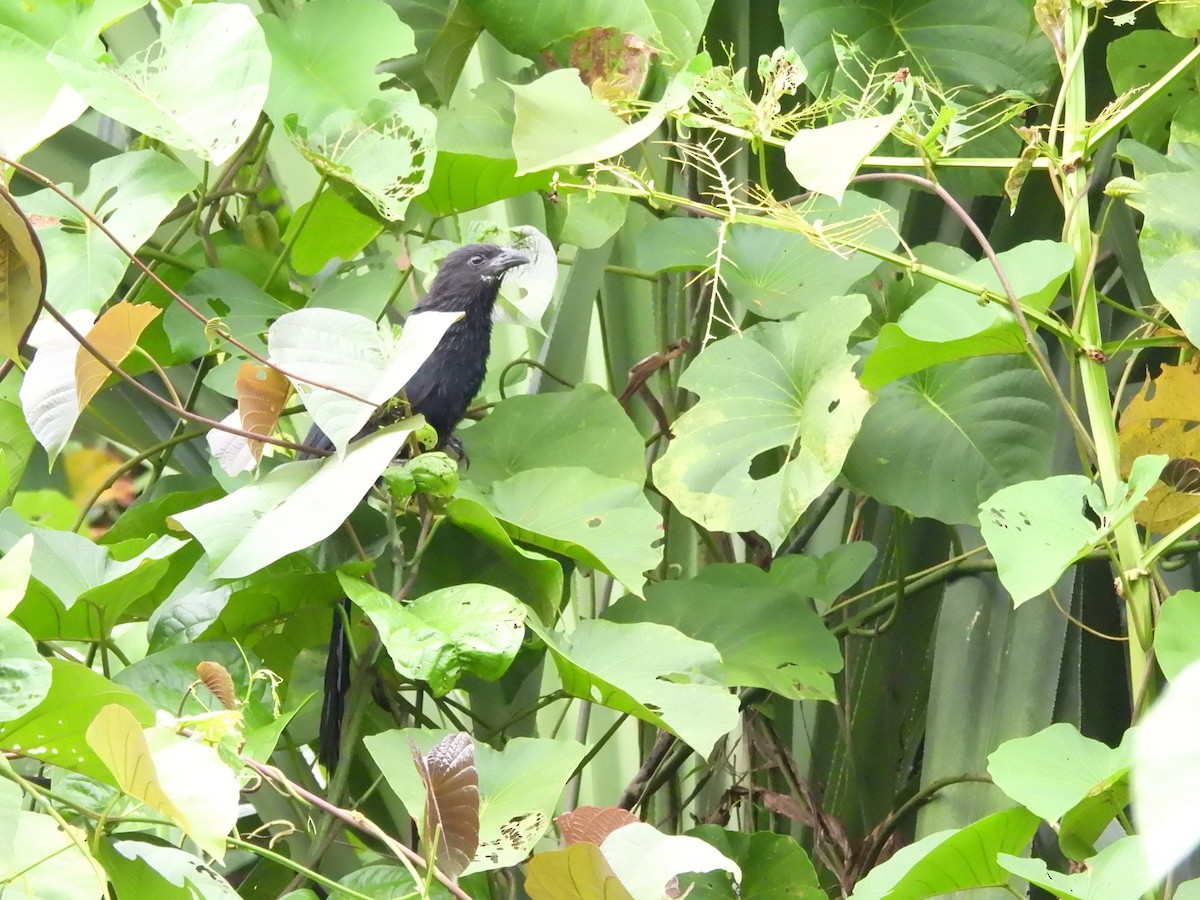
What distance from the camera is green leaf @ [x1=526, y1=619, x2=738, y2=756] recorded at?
864mm

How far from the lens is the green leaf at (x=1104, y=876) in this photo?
2.02 feet

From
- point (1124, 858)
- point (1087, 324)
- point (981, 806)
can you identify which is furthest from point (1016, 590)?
point (981, 806)

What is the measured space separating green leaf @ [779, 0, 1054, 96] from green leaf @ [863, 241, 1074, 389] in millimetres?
373

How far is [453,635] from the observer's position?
2.78 feet

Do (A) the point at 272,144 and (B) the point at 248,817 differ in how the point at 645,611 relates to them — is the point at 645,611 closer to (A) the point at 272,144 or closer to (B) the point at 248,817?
(B) the point at 248,817

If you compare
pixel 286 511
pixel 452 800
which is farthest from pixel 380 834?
pixel 286 511

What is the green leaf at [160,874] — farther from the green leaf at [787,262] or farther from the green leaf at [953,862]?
the green leaf at [787,262]

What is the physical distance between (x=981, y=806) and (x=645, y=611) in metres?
0.35

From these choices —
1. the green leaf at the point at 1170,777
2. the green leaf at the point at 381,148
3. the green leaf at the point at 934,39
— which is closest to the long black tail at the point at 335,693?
the green leaf at the point at 381,148

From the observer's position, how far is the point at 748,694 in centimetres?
122

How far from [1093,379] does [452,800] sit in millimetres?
553

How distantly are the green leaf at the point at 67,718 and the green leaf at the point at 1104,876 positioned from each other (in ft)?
1.68

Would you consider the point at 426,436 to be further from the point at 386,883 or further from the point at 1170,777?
the point at 1170,777

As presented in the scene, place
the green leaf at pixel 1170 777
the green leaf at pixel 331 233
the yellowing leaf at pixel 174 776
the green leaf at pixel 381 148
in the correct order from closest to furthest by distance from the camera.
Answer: the green leaf at pixel 1170 777
the yellowing leaf at pixel 174 776
the green leaf at pixel 381 148
the green leaf at pixel 331 233
